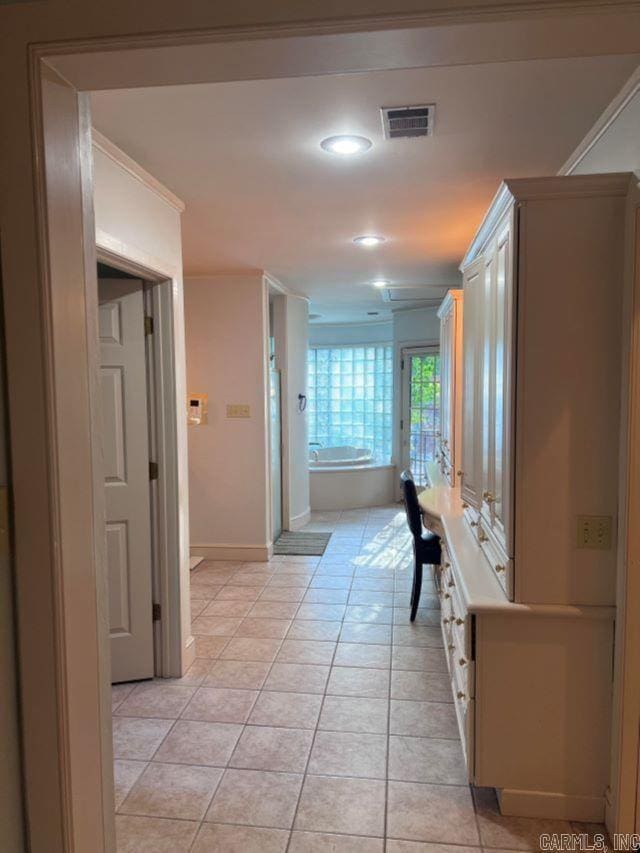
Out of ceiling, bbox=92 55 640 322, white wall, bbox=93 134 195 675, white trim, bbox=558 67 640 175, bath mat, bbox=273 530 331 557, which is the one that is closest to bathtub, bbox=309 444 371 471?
bath mat, bbox=273 530 331 557

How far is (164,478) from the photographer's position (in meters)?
2.98

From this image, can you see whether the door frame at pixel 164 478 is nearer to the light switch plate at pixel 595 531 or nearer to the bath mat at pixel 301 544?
the light switch plate at pixel 595 531

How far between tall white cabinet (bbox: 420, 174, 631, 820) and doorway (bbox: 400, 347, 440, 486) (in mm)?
5417

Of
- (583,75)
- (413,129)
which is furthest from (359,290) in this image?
(583,75)

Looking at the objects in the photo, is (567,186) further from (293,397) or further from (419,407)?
(419,407)

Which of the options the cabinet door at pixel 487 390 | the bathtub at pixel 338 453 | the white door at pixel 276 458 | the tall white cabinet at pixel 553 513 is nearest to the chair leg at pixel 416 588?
the cabinet door at pixel 487 390

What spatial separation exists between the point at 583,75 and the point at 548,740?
7.11 ft

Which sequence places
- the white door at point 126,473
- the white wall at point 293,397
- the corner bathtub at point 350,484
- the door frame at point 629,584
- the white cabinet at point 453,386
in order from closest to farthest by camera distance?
1. the door frame at point 629,584
2. the white door at point 126,473
3. the white cabinet at point 453,386
4. the white wall at point 293,397
5. the corner bathtub at point 350,484

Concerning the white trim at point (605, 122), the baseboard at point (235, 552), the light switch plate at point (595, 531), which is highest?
the white trim at point (605, 122)

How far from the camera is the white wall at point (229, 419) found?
4.93 metres

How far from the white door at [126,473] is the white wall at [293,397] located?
2.96m

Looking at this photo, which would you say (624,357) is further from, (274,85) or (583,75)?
(274,85)

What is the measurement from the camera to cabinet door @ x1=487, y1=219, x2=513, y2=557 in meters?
1.94

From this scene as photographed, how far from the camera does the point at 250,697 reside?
2.84 meters
